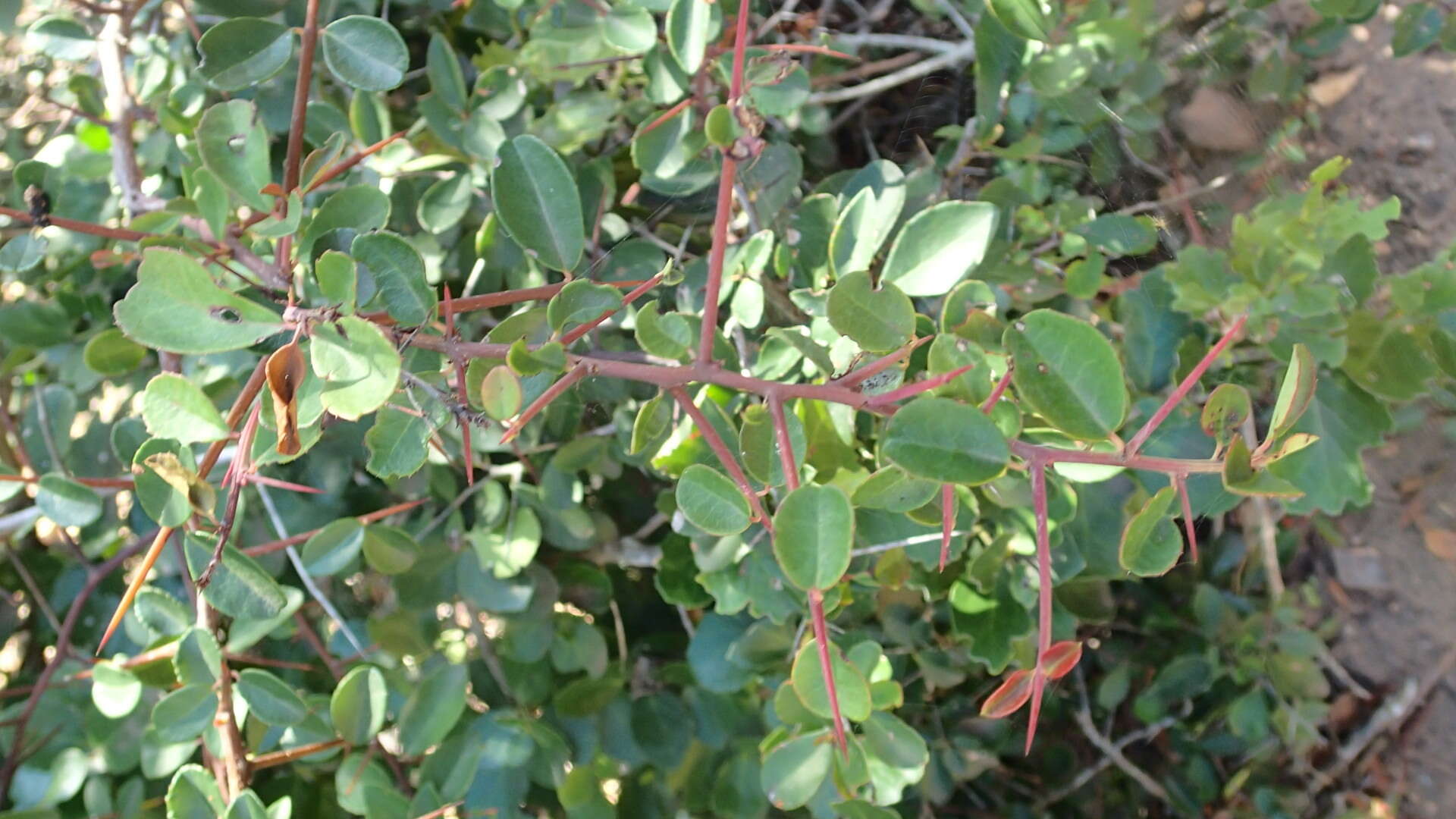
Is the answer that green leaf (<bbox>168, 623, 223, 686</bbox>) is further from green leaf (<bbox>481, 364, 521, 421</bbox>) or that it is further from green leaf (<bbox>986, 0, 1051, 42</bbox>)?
green leaf (<bbox>986, 0, 1051, 42</bbox>)

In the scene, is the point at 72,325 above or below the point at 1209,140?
below

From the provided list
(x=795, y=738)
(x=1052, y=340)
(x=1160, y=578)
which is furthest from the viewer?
(x=1160, y=578)

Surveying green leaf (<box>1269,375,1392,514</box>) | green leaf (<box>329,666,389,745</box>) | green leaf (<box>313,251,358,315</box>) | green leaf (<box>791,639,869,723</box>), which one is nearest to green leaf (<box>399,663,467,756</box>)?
green leaf (<box>329,666,389,745</box>)

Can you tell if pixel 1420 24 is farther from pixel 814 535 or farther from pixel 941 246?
pixel 814 535

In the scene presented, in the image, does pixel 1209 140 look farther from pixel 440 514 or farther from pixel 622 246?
pixel 440 514

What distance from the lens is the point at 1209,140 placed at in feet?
2.52

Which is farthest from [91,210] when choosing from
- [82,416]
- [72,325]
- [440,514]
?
[440,514]

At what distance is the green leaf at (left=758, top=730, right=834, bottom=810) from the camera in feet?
2.30

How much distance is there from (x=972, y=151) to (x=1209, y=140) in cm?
22

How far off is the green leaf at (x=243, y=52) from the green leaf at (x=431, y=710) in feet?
1.75

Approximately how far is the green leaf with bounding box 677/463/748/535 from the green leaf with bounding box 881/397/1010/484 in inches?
3.8

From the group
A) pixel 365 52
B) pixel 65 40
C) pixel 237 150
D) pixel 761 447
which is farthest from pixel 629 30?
pixel 65 40

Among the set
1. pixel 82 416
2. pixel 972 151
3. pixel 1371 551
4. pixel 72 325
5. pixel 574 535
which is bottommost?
pixel 1371 551

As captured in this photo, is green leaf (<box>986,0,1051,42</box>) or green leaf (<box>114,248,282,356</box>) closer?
green leaf (<box>114,248,282,356</box>)
